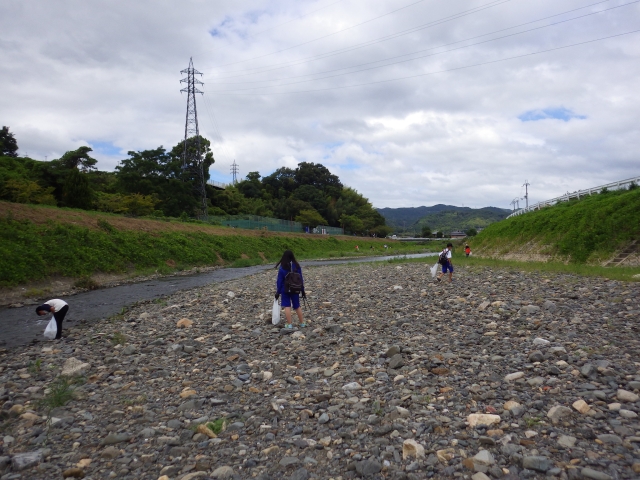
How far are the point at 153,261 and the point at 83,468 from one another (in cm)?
3012

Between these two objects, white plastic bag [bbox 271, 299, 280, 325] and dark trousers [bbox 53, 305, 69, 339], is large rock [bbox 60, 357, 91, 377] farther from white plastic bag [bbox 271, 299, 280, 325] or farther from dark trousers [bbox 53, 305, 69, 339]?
white plastic bag [bbox 271, 299, 280, 325]

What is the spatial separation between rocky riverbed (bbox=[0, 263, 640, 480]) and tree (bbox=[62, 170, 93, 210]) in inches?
1608

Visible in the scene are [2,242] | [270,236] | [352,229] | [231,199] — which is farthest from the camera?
[352,229]

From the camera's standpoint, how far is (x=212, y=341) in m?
10.2

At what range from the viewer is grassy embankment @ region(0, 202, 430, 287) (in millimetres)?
21875

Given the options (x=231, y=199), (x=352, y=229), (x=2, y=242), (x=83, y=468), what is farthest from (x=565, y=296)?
(x=352, y=229)

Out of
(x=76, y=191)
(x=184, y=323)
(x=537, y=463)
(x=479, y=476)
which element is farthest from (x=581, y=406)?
(x=76, y=191)

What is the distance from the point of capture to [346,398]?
6.39 meters

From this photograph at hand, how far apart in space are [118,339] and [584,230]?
82.0 ft

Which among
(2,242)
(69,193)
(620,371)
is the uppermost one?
(69,193)

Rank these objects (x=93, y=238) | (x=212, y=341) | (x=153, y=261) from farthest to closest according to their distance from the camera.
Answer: (x=153, y=261), (x=93, y=238), (x=212, y=341)

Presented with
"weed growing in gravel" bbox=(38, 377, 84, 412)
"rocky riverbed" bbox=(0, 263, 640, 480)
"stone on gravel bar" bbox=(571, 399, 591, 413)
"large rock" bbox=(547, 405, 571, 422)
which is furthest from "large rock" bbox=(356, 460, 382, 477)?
"weed growing in gravel" bbox=(38, 377, 84, 412)

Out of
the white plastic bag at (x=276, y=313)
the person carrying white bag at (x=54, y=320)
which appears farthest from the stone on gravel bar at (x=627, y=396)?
the person carrying white bag at (x=54, y=320)

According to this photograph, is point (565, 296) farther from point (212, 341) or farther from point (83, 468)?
point (83, 468)
